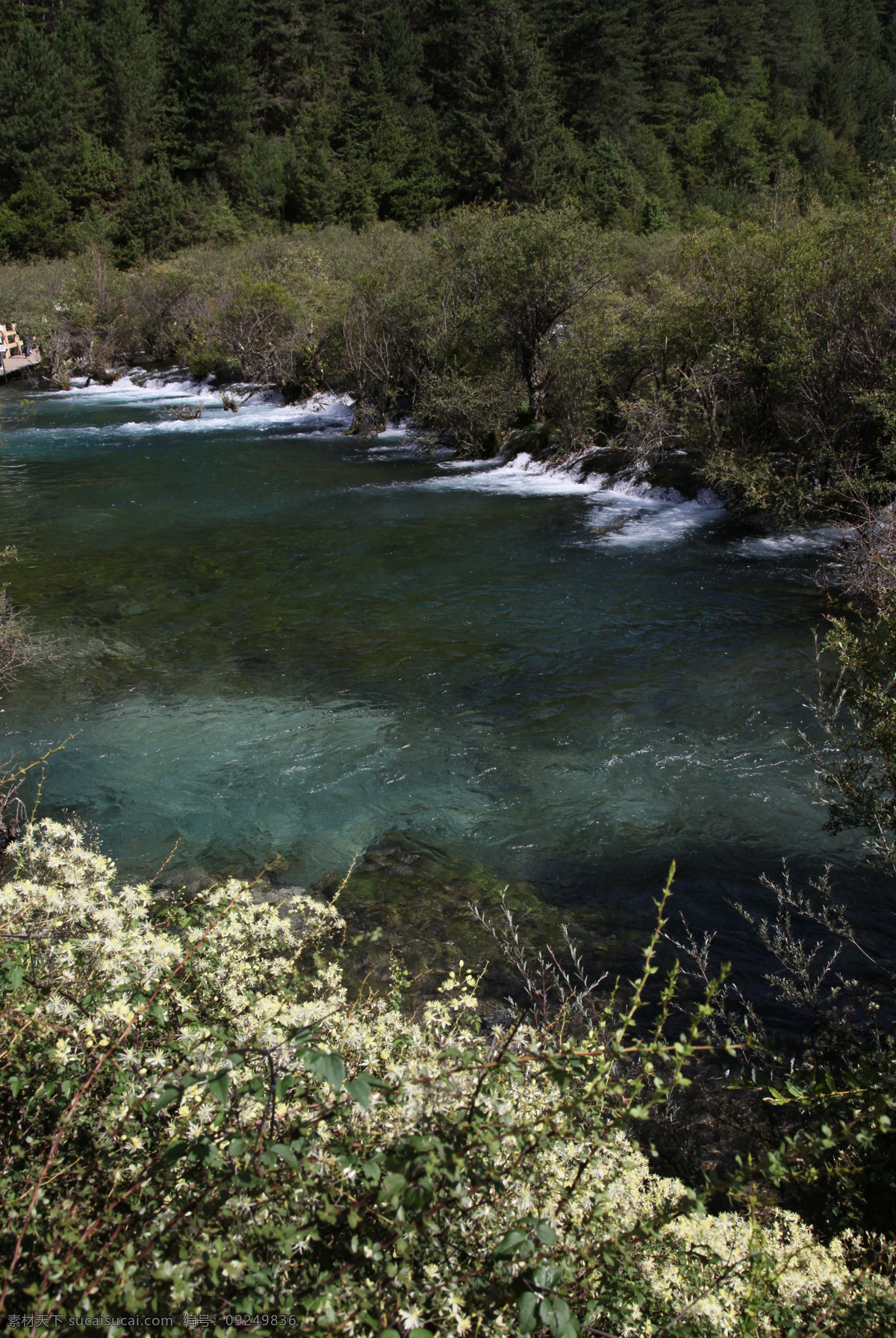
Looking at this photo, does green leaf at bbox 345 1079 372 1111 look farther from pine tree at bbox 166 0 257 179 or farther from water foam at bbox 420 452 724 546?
pine tree at bbox 166 0 257 179

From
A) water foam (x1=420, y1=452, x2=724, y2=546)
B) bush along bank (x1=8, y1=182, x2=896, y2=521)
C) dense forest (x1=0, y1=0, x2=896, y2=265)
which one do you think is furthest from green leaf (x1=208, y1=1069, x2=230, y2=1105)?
dense forest (x1=0, y1=0, x2=896, y2=265)

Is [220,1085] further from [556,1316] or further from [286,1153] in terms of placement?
[556,1316]

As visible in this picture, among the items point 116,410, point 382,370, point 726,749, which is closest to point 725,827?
→ point 726,749

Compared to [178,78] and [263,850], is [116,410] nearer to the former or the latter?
[263,850]

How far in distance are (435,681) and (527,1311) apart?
30.2 feet

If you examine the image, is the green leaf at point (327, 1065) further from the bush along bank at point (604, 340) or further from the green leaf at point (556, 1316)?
the bush along bank at point (604, 340)

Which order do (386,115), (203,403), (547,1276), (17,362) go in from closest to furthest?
(547,1276)
(203,403)
(17,362)
(386,115)

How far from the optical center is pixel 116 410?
3291cm

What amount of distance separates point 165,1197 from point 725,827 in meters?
6.42

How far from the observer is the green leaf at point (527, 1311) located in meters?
1.80

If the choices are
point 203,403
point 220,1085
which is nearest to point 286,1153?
point 220,1085

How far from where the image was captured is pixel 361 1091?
185 centimetres

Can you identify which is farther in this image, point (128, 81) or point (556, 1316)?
point (128, 81)

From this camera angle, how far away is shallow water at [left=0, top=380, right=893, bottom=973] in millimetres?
7785
